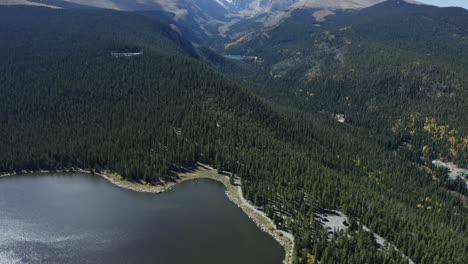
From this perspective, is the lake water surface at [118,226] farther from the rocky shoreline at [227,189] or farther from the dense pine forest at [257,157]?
the dense pine forest at [257,157]

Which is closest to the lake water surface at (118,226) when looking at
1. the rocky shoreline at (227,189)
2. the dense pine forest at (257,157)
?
the rocky shoreline at (227,189)

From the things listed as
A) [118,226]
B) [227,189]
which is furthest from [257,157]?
[118,226]

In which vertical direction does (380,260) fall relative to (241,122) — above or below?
below

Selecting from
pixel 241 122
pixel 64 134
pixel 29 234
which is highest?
pixel 241 122

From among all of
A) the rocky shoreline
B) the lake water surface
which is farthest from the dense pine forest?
the lake water surface

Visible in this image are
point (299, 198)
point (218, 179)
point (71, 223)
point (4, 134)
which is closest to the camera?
point (71, 223)

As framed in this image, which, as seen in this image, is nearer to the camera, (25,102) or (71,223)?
(71,223)

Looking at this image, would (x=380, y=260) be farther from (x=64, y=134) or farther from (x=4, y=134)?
(x=4, y=134)

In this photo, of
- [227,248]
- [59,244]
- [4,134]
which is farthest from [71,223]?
[4,134]
